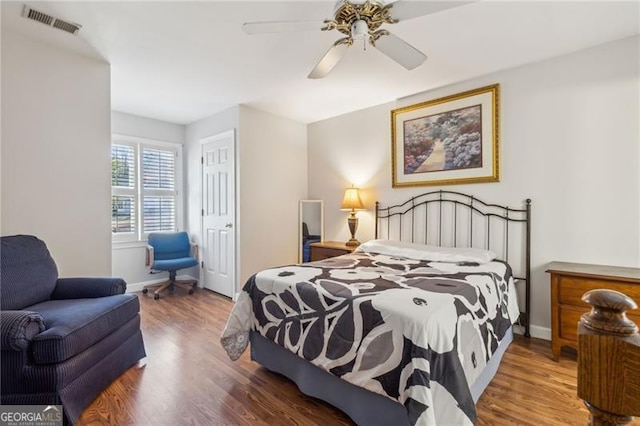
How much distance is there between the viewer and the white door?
13.2 feet

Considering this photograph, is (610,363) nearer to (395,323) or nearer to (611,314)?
(611,314)

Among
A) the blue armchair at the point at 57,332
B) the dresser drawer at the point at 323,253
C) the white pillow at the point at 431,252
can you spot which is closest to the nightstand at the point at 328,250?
the dresser drawer at the point at 323,253

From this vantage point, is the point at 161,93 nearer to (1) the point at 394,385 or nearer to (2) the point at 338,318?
(2) the point at 338,318

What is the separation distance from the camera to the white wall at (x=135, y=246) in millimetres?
4221

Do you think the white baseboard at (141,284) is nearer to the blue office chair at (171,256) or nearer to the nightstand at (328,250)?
the blue office chair at (171,256)

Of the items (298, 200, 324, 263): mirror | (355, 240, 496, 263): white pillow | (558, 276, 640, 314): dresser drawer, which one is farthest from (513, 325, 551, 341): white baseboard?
(298, 200, 324, 263): mirror

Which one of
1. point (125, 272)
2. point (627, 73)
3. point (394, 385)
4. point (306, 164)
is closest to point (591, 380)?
point (394, 385)

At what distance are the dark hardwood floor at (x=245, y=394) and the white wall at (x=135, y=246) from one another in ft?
6.67

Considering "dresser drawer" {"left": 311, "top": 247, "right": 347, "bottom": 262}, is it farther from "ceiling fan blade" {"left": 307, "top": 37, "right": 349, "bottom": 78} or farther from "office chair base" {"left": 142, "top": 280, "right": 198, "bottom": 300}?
"ceiling fan blade" {"left": 307, "top": 37, "right": 349, "bottom": 78}

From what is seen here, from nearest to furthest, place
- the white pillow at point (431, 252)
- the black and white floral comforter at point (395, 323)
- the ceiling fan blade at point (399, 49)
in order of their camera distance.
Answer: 1. the black and white floral comforter at point (395, 323)
2. the ceiling fan blade at point (399, 49)
3. the white pillow at point (431, 252)

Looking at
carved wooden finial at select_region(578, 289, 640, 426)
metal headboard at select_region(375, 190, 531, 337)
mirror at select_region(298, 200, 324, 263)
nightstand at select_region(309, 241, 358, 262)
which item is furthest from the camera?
mirror at select_region(298, 200, 324, 263)

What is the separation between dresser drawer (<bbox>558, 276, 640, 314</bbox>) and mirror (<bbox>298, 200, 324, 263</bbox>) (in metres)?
2.94

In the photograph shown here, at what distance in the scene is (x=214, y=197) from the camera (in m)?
4.35

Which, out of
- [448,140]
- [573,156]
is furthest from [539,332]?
[448,140]
